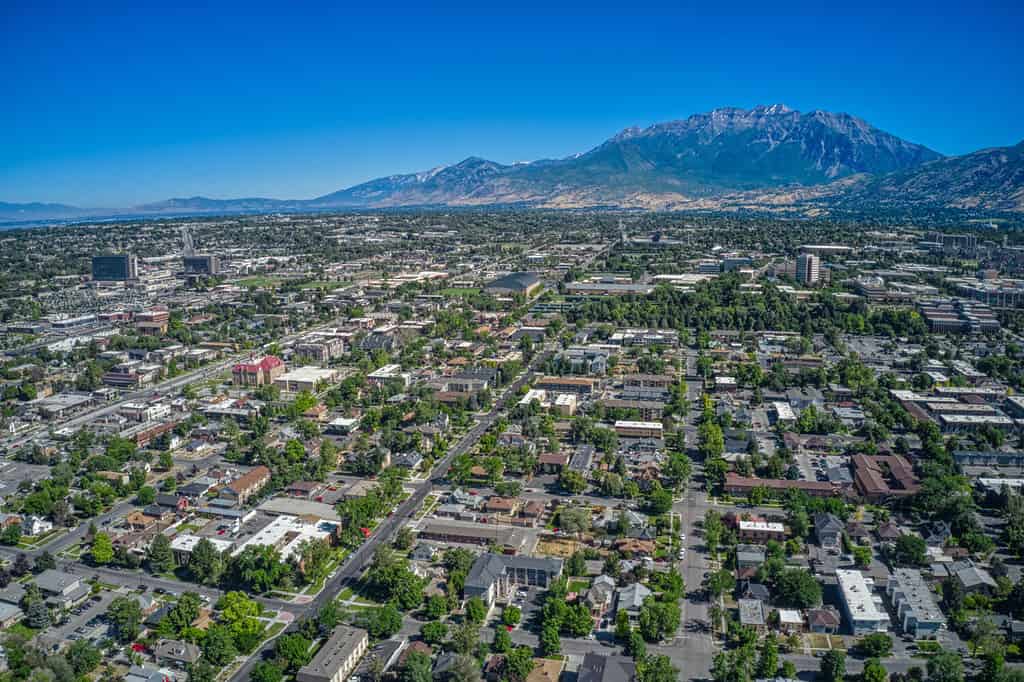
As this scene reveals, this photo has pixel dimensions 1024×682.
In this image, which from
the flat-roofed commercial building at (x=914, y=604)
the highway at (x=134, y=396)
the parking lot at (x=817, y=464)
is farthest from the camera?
the highway at (x=134, y=396)

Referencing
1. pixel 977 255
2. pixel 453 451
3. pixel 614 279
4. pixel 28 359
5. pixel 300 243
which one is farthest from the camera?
pixel 300 243

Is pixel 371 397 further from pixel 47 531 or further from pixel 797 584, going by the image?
pixel 797 584

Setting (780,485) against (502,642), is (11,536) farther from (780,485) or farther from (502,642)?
(780,485)

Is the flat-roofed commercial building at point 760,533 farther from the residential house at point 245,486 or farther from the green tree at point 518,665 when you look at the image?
the residential house at point 245,486

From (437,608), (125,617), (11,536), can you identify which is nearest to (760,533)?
(437,608)

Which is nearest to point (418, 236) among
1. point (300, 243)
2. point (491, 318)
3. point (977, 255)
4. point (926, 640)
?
point (300, 243)

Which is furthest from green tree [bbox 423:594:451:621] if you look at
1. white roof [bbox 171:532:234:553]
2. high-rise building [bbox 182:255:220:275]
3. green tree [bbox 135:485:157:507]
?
high-rise building [bbox 182:255:220:275]

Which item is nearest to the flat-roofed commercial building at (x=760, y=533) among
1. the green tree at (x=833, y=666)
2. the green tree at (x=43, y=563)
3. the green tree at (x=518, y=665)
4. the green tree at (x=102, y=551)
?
the green tree at (x=833, y=666)
